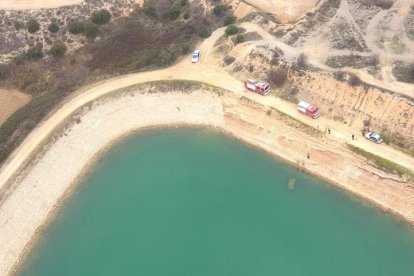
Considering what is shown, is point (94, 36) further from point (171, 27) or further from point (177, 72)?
point (177, 72)

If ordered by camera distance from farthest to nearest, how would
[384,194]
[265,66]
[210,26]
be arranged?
[210,26]
[265,66]
[384,194]

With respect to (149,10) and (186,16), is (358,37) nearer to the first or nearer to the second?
(186,16)

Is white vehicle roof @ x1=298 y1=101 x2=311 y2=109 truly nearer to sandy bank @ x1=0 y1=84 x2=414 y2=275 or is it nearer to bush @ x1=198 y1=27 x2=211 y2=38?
sandy bank @ x1=0 y1=84 x2=414 y2=275

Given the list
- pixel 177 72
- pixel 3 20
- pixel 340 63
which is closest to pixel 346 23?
pixel 340 63

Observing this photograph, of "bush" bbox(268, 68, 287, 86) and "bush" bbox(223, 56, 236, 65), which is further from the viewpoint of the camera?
"bush" bbox(223, 56, 236, 65)

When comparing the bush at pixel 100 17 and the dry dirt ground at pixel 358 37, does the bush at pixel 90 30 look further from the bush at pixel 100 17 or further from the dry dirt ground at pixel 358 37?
the dry dirt ground at pixel 358 37

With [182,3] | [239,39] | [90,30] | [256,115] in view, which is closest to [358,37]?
[239,39]

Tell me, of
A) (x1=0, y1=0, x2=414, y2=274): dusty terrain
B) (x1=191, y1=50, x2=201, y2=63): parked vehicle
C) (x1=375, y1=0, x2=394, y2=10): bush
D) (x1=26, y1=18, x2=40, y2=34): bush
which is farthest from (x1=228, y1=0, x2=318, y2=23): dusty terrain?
(x1=26, y1=18, x2=40, y2=34): bush
